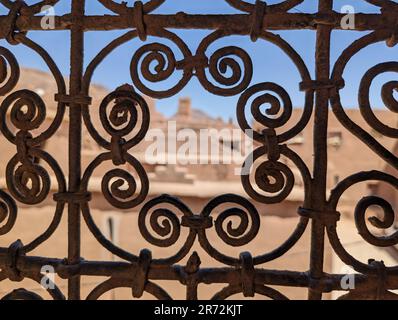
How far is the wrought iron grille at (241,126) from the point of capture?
0.81 meters

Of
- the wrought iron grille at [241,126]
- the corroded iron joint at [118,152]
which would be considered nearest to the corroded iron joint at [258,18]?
the wrought iron grille at [241,126]

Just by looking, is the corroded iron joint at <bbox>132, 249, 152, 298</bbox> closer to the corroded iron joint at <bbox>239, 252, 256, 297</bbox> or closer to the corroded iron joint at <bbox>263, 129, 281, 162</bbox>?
the corroded iron joint at <bbox>239, 252, 256, 297</bbox>

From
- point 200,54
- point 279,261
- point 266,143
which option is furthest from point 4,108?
point 279,261

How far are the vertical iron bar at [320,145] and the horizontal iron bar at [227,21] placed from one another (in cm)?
3

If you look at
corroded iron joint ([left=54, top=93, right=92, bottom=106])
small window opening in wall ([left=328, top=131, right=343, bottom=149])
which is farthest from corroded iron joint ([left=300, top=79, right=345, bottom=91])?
small window opening in wall ([left=328, top=131, right=343, bottom=149])

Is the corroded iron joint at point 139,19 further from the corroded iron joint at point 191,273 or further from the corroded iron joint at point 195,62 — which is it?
the corroded iron joint at point 191,273

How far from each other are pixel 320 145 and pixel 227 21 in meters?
0.38

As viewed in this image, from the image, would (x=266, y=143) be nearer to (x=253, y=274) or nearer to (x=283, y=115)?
(x=283, y=115)

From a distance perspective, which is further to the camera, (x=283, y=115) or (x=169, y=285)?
(x=169, y=285)

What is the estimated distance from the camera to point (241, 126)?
2.76ft

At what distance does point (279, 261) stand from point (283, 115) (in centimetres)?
373

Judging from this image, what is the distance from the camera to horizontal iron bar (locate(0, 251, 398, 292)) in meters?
0.82

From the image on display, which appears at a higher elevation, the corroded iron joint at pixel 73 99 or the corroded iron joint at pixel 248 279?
the corroded iron joint at pixel 73 99

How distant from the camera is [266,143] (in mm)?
819
